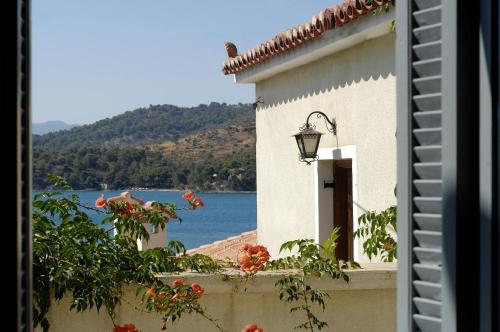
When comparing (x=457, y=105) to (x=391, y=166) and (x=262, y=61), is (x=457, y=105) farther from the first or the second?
(x=262, y=61)

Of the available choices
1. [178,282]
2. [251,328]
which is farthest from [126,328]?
[251,328]

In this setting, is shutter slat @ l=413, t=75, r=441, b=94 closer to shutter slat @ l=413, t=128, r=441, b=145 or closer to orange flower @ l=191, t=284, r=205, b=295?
shutter slat @ l=413, t=128, r=441, b=145

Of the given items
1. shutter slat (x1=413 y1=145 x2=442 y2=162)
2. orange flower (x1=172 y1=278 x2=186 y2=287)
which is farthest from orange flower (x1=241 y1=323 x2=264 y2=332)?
shutter slat (x1=413 y1=145 x2=442 y2=162)

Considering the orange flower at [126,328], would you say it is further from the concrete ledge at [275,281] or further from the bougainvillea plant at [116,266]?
the concrete ledge at [275,281]

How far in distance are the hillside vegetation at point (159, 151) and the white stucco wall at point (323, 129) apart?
2.59 m

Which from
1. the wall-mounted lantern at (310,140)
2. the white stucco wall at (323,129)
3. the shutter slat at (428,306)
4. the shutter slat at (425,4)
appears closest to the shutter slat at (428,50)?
the shutter slat at (425,4)

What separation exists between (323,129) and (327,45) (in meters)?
1.03

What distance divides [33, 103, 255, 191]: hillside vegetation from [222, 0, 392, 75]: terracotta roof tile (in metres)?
2.53

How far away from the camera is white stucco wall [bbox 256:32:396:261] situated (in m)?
7.23

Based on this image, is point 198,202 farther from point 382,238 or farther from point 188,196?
point 382,238
